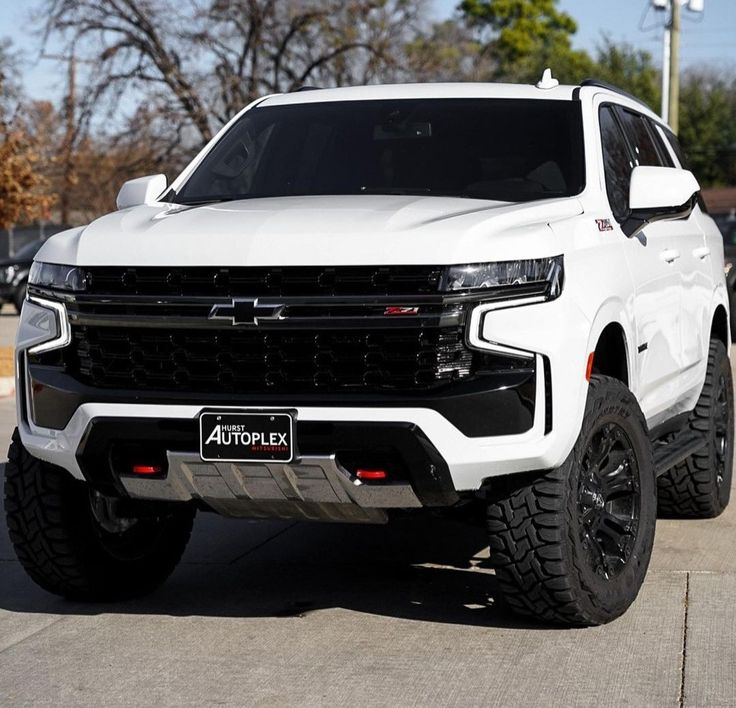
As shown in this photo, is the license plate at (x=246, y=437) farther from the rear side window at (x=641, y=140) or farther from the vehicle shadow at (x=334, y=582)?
the rear side window at (x=641, y=140)

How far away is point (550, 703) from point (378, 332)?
4.10 feet

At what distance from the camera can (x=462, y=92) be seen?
6.43 meters

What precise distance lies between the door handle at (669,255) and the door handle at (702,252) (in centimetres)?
44

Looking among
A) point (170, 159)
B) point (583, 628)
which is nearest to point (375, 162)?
point (583, 628)

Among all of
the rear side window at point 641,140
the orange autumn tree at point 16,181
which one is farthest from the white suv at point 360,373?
the orange autumn tree at point 16,181

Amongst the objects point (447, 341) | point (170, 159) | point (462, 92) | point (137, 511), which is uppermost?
point (462, 92)

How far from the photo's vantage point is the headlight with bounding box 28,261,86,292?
5.12 m

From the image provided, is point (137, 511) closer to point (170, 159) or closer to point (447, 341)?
point (447, 341)

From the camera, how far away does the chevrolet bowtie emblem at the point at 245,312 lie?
189 inches

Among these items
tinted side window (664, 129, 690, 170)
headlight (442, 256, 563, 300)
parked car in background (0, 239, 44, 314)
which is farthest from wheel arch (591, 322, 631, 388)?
parked car in background (0, 239, 44, 314)

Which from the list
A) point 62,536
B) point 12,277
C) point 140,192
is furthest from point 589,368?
point 12,277

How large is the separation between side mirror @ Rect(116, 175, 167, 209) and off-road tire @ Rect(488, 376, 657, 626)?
2.03 meters

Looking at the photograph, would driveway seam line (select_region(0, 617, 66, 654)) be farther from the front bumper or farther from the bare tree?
the bare tree

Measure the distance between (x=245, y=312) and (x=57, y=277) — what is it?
0.80 metres
